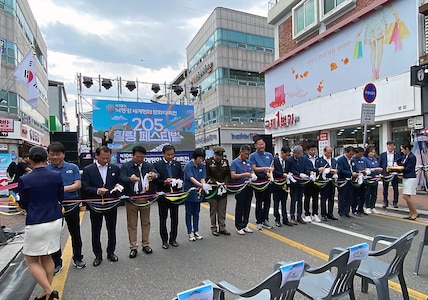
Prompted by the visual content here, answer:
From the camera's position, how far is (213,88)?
108 ft

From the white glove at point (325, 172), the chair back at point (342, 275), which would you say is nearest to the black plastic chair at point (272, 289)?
the chair back at point (342, 275)

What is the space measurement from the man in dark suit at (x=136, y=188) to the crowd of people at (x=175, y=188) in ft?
0.06

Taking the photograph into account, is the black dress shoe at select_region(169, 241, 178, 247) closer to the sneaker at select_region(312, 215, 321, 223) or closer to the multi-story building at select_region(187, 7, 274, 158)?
the sneaker at select_region(312, 215, 321, 223)

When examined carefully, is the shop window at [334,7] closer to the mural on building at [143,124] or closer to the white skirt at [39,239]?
the mural on building at [143,124]

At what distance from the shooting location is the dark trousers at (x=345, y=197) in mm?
7608

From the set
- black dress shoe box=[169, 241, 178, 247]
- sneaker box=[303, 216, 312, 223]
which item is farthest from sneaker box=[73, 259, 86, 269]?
sneaker box=[303, 216, 312, 223]

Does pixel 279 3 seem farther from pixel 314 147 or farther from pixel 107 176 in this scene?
pixel 107 176

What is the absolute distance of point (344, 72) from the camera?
48.2 ft

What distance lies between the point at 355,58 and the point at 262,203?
422 inches

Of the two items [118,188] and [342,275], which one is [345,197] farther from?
[118,188]

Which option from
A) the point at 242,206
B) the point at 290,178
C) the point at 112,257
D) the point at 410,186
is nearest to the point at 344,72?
the point at 410,186

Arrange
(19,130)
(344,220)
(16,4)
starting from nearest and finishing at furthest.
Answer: (344,220), (19,130), (16,4)

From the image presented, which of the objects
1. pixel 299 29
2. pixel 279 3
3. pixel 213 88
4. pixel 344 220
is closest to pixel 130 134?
pixel 344 220

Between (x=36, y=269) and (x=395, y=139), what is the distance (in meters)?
13.7
